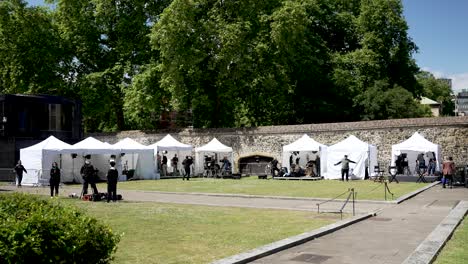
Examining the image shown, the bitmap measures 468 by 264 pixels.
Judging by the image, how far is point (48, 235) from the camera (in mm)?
5418

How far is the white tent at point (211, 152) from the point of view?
35.8m

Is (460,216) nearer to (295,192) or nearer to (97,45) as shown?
(295,192)

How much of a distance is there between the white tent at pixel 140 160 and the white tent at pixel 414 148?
50.3 feet

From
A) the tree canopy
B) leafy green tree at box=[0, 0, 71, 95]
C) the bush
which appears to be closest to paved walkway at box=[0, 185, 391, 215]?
the bush

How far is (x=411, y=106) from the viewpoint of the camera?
42.1 m

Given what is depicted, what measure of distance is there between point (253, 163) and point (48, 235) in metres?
31.8

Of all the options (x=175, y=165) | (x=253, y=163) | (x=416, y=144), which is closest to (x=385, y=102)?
(x=416, y=144)

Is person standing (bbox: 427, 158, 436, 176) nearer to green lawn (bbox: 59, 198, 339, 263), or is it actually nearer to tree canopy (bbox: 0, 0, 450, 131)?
tree canopy (bbox: 0, 0, 450, 131)

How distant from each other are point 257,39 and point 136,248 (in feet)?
104

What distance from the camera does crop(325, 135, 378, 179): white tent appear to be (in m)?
30.5

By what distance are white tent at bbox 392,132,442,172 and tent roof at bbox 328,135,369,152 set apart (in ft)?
5.88

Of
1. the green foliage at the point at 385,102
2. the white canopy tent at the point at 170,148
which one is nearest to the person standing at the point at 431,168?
the green foliage at the point at 385,102

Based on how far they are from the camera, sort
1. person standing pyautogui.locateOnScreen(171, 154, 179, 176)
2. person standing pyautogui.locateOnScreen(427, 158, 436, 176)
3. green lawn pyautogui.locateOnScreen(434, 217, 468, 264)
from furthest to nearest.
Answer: person standing pyautogui.locateOnScreen(171, 154, 179, 176) < person standing pyautogui.locateOnScreen(427, 158, 436, 176) < green lawn pyautogui.locateOnScreen(434, 217, 468, 264)

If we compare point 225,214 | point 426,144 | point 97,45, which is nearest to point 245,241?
point 225,214
